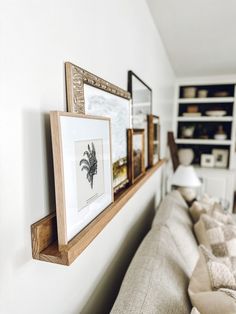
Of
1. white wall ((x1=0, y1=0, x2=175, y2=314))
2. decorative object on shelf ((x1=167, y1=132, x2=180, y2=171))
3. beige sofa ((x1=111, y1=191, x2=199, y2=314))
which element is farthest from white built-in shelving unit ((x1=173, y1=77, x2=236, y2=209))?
white wall ((x1=0, y1=0, x2=175, y2=314))

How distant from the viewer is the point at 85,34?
78 centimetres

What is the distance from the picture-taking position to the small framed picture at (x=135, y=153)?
48.4 inches

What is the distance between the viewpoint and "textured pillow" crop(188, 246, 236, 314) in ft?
2.51

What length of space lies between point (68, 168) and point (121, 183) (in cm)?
55

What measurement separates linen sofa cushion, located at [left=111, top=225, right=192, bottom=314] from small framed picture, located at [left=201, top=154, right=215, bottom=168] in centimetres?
310

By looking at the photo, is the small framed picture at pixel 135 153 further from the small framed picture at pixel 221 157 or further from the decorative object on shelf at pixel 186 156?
the small framed picture at pixel 221 157

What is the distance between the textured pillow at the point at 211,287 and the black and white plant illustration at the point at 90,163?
0.59m

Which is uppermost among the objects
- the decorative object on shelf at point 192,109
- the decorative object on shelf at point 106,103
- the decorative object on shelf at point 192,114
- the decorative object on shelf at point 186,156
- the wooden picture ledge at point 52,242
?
the decorative object on shelf at point 192,109

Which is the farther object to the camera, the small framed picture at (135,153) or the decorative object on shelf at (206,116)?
the decorative object on shelf at (206,116)

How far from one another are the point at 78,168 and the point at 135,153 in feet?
2.42

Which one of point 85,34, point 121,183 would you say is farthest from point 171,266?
point 85,34

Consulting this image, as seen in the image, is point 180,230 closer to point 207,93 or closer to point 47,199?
point 47,199

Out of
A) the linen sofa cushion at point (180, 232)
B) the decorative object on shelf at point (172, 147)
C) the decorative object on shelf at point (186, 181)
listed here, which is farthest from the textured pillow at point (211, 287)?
the decorative object on shelf at point (172, 147)

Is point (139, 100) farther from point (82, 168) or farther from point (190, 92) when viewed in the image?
point (190, 92)
